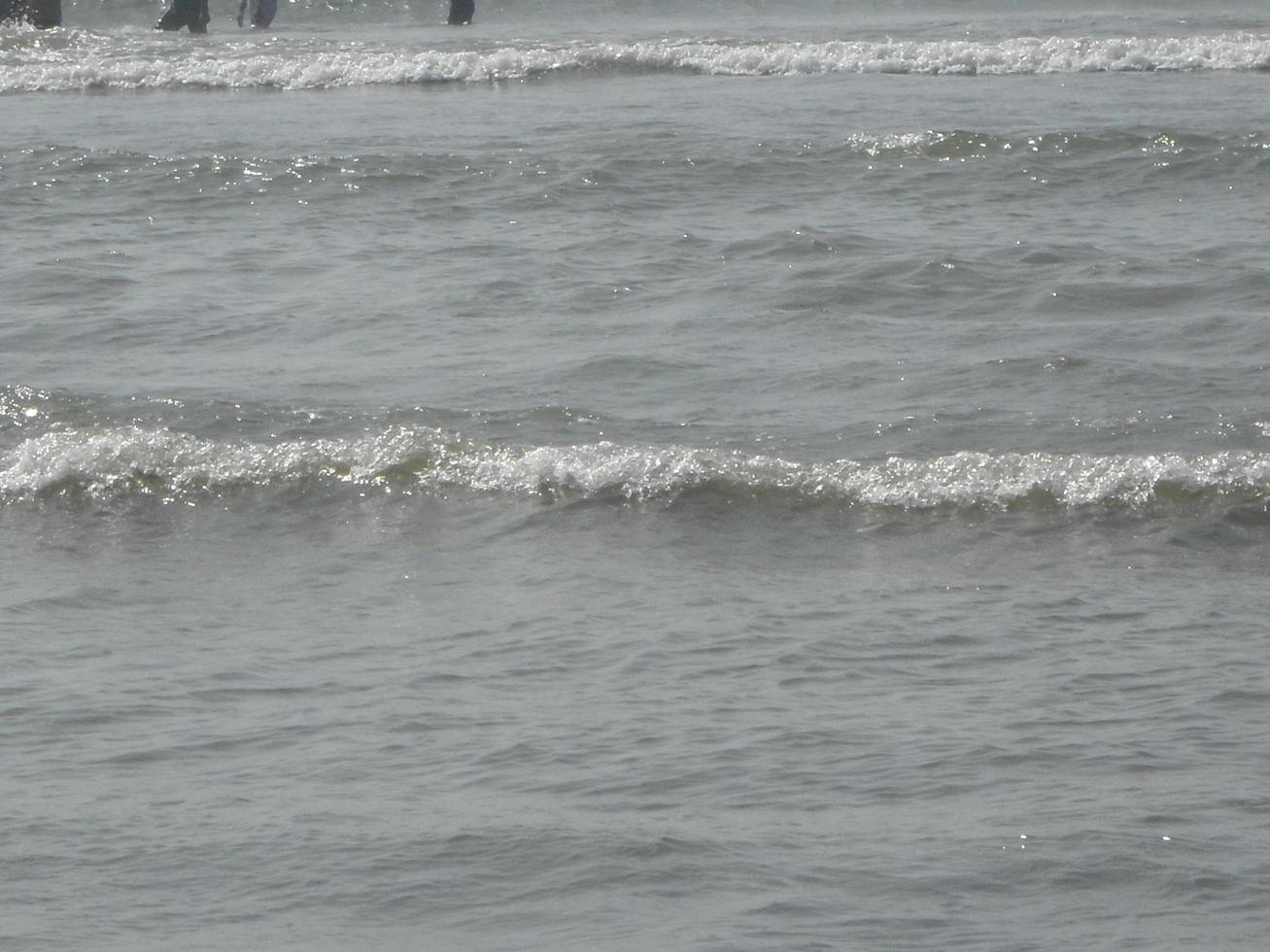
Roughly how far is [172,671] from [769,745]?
1703 mm

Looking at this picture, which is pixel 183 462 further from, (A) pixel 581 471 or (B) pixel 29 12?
(B) pixel 29 12

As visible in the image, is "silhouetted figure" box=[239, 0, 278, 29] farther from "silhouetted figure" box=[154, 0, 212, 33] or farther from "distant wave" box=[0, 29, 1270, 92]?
"distant wave" box=[0, 29, 1270, 92]

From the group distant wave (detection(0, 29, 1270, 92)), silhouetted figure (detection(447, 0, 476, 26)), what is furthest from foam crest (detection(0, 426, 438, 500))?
silhouetted figure (detection(447, 0, 476, 26))

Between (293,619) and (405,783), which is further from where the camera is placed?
(293,619)

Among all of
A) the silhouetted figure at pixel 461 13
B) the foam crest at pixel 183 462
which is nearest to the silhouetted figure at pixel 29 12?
the silhouetted figure at pixel 461 13

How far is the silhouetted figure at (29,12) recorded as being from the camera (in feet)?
80.2

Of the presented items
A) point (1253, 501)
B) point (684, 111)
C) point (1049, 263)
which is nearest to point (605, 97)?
point (684, 111)

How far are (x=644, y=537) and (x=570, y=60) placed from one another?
13.5 meters

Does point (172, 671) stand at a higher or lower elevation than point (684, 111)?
lower

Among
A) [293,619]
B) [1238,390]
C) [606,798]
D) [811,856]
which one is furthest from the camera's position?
[1238,390]

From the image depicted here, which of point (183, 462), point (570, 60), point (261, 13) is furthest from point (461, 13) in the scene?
point (183, 462)

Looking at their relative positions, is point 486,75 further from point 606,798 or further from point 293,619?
point 606,798

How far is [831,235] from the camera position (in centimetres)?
1138

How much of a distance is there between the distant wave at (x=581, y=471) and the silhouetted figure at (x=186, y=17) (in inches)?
726
